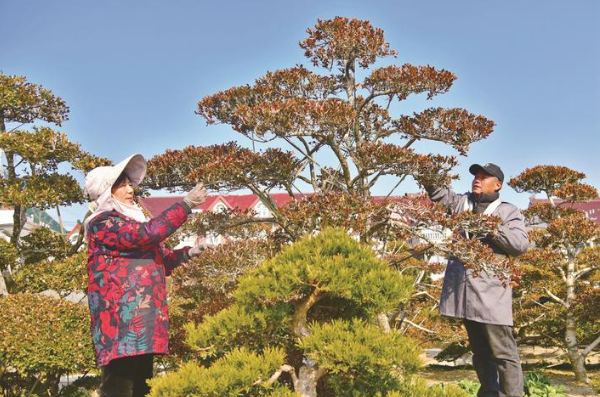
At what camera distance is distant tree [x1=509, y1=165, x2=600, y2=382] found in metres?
7.69

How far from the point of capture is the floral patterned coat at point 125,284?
2.45 meters

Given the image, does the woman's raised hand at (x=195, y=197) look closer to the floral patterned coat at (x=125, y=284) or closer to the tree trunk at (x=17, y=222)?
the floral patterned coat at (x=125, y=284)

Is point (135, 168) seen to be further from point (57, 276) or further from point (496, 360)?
point (57, 276)

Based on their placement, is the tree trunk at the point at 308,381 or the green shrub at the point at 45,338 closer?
the tree trunk at the point at 308,381

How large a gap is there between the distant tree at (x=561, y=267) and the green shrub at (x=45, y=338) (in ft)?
21.1

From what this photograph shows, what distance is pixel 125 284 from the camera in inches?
98.2

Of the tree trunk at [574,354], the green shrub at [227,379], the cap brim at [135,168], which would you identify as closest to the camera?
the green shrub at [227,379]

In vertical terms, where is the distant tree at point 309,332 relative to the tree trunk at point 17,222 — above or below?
below

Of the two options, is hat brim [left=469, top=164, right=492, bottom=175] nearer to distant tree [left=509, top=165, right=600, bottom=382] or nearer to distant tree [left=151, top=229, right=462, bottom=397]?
distant tree [left=151, top=229, right=462, bottom=397]

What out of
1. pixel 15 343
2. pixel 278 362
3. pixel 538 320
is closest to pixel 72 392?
pixel 15 343

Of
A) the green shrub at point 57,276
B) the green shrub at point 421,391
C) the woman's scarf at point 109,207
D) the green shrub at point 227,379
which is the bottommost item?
the green shrub at point 421,391

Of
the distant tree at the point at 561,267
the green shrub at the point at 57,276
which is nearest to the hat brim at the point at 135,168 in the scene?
the green shrub at the point at 57,276

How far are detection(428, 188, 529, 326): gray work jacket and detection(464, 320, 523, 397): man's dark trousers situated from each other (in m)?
0.08

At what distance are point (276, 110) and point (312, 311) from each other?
2.26m
